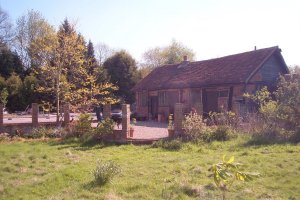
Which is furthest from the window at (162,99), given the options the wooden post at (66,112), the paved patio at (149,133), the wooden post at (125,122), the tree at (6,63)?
the tree at (6,63)

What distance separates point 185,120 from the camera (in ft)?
49.6

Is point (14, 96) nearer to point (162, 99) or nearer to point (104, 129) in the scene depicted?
point (162, 99)

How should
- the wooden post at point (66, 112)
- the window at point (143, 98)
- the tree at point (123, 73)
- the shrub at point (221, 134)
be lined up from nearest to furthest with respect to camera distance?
the shrub at point (221, 134)
the wooden post at point (66, 112)
the window at point (143, 98)
the tree at point (123, 73)

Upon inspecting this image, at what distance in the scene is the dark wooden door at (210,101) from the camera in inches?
955

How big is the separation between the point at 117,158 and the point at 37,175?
9.20ft

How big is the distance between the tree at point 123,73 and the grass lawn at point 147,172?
33.8 meters

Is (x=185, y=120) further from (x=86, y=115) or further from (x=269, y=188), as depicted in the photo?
(x=269, y=188)

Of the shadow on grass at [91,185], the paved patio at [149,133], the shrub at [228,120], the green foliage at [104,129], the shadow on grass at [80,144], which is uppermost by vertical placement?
the shrub at [228,120]

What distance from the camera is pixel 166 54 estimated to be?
5906cm

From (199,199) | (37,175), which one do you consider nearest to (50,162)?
(37,175)

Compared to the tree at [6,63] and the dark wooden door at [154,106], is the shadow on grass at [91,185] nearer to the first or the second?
the dark wooden door at [154,106]

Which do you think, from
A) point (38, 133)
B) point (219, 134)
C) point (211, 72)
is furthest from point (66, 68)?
point (219, 134)

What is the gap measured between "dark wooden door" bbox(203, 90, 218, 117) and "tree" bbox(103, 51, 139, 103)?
22.9 metres

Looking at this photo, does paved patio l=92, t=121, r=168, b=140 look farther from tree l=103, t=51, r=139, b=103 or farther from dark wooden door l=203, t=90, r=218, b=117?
tree l=103, t=51, r=139, b=103
